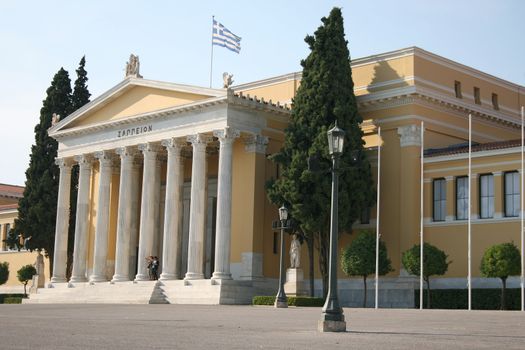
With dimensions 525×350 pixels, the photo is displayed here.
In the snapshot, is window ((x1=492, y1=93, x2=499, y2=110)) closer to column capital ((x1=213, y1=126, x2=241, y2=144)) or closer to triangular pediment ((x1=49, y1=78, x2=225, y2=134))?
column capital ((x1=213, y1=126, x2=241, y2=144))

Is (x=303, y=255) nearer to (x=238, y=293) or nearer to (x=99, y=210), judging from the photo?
(x=238, y=293)

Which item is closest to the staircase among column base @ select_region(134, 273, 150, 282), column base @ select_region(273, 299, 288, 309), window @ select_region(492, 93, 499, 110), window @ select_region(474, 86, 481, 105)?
column base @ select_region(134, 273, 150, 282)

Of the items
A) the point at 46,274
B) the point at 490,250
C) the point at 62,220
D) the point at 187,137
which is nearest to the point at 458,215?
the point at 490,250

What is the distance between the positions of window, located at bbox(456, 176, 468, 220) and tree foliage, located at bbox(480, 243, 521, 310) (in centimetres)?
477

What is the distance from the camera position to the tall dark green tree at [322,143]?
47.1 m

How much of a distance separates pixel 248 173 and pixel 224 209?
3711mm

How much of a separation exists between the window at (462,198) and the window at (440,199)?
77 centimetres

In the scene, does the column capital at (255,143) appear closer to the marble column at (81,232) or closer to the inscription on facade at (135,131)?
the inscription on facade at (135,131)

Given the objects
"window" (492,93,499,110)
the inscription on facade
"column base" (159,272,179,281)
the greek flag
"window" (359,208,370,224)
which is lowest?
"column base" (159,272,179,281)

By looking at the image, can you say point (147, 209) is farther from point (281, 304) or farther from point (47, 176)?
point (281, 304)

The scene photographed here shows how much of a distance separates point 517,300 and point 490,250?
300cm

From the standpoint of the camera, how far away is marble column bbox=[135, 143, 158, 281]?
177 ft

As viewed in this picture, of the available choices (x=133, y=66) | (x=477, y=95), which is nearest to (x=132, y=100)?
(x=133, y=66)

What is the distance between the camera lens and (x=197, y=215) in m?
51.4
